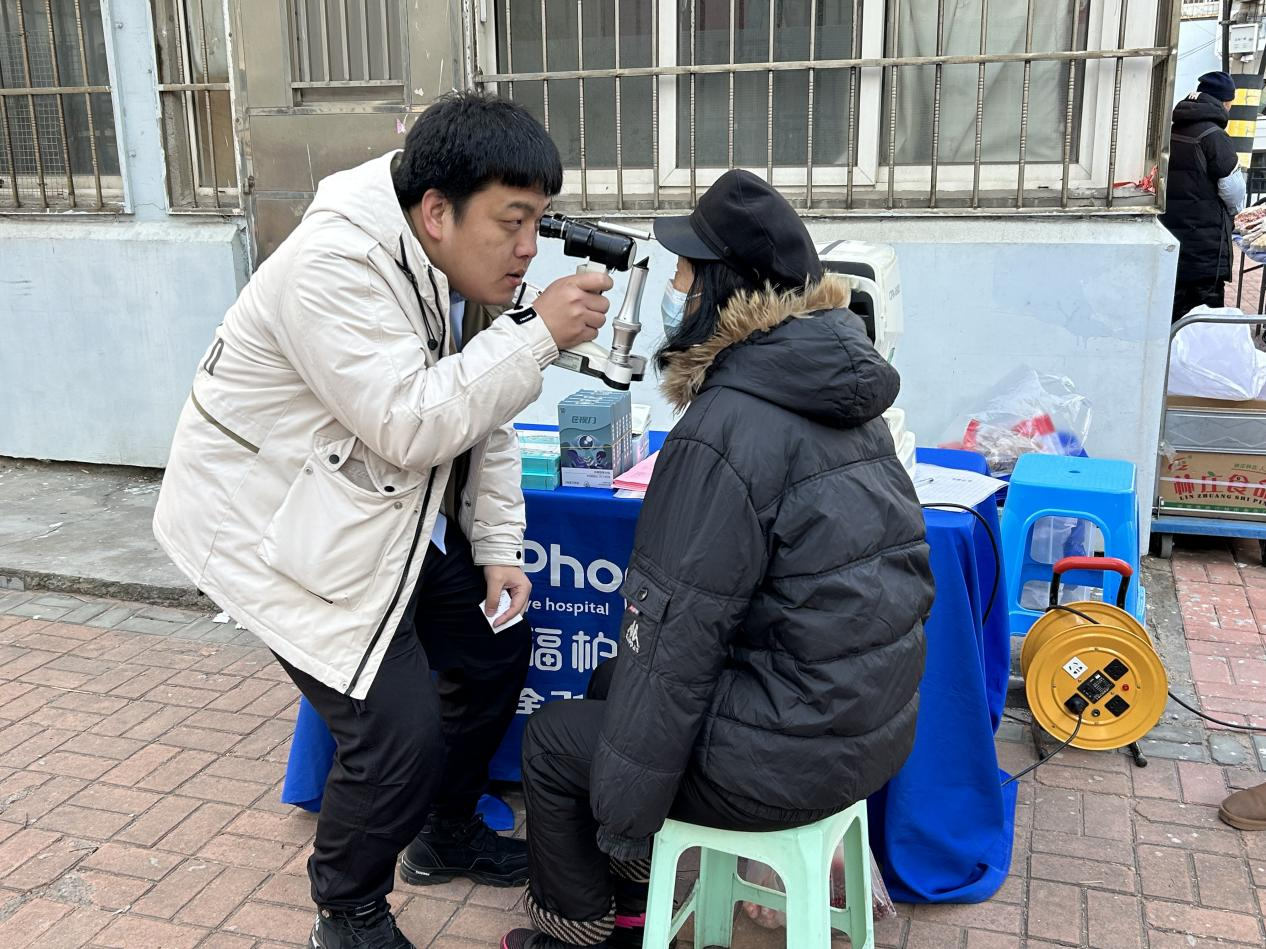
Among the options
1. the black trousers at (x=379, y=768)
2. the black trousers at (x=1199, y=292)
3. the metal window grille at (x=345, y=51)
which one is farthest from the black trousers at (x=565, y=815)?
the black trousers at (x=1199, y=292)

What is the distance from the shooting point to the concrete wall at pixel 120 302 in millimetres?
5445

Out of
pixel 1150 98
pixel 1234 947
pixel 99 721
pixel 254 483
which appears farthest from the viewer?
pixel 1150 98

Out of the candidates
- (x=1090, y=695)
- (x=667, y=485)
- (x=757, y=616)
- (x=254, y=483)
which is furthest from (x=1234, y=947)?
(x=254, y=483)

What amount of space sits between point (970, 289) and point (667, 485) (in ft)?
9.78

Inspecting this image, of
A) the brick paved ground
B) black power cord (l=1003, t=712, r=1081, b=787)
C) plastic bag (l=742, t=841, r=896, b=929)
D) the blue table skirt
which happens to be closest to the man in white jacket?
the brick paved ground

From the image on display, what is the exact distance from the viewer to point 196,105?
17.7ft

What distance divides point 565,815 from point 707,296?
1031mm

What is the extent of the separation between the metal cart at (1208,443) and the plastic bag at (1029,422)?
1.43ft

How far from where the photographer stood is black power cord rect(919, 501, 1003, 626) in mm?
2711

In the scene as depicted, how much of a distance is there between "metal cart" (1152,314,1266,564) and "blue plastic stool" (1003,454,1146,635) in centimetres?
113

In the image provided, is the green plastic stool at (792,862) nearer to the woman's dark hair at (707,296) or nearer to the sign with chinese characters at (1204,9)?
the woman's dark hair at (707,296)

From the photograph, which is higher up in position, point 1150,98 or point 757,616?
point 1150,98

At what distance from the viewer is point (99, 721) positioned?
3.56 meters

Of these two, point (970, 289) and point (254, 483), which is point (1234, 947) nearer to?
point (254, 483)
